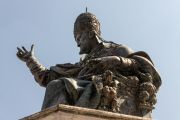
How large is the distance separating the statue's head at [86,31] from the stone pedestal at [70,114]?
3.19 meters

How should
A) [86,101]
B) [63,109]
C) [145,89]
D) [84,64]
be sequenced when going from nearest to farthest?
[63,109]
[86,101]
[145,89]
[84,64]

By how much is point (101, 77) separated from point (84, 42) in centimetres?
197

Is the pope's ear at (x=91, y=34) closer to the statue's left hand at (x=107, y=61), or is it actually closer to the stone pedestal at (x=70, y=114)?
the statue's left hand at (x=107, y=61)

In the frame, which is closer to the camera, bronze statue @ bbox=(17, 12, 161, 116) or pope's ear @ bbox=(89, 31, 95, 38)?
bronze statue @ bbox=(17, 12, 161, 116)

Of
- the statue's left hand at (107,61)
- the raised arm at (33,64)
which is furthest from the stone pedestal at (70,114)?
the raised arm at (33,64)

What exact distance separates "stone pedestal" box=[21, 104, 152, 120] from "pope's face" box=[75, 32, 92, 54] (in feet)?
10.4

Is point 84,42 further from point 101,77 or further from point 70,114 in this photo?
point 70,114

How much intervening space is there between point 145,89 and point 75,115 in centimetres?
200

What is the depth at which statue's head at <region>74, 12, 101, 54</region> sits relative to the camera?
12.1m

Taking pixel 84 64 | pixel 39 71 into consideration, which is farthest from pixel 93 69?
pixel 39 71

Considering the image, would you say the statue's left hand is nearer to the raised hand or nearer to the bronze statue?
the bronze statue

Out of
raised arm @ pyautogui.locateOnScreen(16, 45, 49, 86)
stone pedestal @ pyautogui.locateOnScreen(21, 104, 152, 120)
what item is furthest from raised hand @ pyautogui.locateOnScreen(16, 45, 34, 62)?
stone pedestal @ pyautogui.locateOnScreen(21, 104, 152, 120)

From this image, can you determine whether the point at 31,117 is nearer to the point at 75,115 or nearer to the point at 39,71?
the point at 75,115

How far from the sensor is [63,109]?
8758 mm
